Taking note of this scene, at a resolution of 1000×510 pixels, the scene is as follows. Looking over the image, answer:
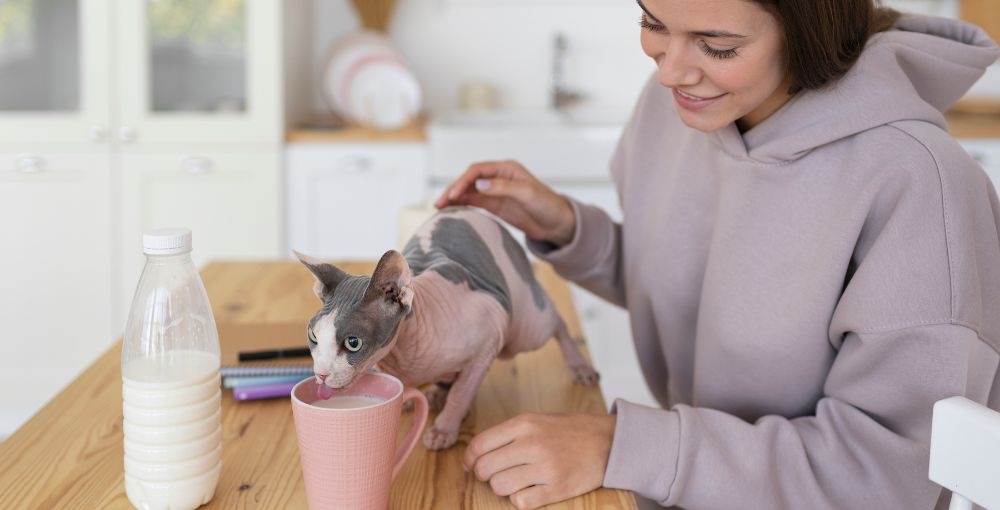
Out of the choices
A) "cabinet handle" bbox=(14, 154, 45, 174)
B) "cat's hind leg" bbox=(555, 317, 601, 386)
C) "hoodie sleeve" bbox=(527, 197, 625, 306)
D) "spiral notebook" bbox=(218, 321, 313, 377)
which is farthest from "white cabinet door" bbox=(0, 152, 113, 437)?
"cat's hind leg" bbox=(555, 317, 601, 386)

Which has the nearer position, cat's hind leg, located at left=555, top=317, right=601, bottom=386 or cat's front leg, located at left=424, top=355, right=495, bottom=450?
cat's front leg, located at left=424, top=355, right=495, bottom=450

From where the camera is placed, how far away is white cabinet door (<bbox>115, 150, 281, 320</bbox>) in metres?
2.82

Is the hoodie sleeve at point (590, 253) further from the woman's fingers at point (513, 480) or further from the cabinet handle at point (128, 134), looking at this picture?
the cabinet handle at point (128, 134)

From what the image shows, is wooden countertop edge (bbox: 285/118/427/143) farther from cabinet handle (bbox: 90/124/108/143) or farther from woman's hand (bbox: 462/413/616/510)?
woman's hand (bbox: 462/413/616/510)

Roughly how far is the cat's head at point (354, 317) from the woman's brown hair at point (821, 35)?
441 millimetres

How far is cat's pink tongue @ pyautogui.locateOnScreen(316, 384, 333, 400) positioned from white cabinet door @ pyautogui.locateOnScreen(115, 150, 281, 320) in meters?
2.16

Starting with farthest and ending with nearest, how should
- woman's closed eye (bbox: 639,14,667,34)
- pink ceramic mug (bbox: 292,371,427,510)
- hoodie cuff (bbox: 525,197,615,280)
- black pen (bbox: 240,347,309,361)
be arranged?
hoodie cuff (bbox: 525,197,615,280)
black pen (bbox: 240,347,309,361)
woman's closed eye (bbox: 639,14,667,34)
pink ceramic mug (bbox: 292,371,427,510)

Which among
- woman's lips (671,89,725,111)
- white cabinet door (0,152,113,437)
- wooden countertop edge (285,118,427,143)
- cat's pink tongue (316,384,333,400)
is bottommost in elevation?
white cabinet door (0,152,113,437)

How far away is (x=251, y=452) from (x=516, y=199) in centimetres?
48

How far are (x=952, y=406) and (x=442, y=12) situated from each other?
2.95m

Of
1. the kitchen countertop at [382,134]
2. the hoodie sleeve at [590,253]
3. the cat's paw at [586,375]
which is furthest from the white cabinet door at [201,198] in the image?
the cat's paw at [586,375]

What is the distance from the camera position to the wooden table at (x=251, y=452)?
797mm

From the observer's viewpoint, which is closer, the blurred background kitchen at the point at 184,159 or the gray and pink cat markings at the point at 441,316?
the gray and pink cat markings at the point at 441,316

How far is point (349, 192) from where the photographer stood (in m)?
2.87
